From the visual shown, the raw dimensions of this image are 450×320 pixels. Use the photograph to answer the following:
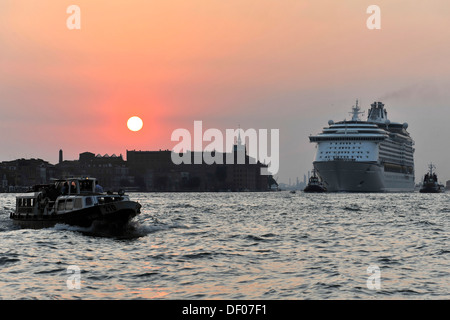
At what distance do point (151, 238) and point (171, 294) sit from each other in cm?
1737

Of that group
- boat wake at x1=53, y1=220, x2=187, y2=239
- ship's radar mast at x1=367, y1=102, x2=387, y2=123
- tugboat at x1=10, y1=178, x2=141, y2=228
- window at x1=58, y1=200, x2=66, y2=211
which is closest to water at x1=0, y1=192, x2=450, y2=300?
boat wake at x1=53, y1=220, x2=187, y2=239

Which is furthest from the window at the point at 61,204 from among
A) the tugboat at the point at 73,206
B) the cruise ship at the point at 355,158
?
the cruise ship at the point at 355,158

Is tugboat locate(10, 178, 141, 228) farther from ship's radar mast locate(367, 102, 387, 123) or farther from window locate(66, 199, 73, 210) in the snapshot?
ship's radar mast locate(367, 102, 387, 123)

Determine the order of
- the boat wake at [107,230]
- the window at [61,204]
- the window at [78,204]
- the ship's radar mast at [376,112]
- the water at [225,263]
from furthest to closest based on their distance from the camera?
the ship's radar mast at [376,112] → the window at [61,204] → the window at [78,204] → the boat wake at [107,230] → the water at [225,263]

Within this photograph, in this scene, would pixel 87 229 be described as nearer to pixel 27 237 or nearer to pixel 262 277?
pixel 27 237

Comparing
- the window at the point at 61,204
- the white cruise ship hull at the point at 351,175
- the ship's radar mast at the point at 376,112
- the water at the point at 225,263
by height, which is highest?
the ship's radar mast at the point at 376,112

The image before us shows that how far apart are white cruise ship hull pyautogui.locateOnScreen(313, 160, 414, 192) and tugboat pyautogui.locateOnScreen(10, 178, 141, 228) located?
113 m

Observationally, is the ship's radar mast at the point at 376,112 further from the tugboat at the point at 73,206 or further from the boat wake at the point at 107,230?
the boat wake at the point at 107,230

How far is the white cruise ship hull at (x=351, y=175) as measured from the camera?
148250 mm

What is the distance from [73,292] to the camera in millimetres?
16922

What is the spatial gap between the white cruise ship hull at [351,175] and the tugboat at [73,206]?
113 meters

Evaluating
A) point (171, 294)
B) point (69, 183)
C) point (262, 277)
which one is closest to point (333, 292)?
point (262, 277)

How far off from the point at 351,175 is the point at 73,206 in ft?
389

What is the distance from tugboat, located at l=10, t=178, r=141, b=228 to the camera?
36.8 m
